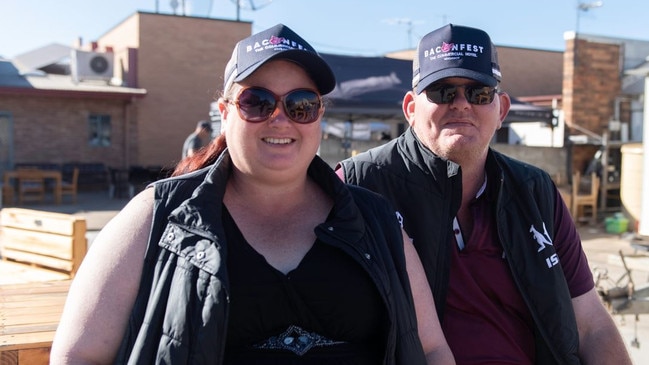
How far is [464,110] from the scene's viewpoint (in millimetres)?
2357

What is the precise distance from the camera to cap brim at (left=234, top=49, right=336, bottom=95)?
1784 millimetres

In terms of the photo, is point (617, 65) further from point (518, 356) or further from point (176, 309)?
point (176, 309)

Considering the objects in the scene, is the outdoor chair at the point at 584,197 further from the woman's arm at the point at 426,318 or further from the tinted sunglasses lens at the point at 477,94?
the woman's arm at the point at 426,318

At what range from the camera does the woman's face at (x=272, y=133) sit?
6.03 feet

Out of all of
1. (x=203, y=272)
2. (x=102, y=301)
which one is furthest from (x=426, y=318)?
(x=102, y=301)

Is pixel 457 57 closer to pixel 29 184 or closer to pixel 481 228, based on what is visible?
pixel 481 228

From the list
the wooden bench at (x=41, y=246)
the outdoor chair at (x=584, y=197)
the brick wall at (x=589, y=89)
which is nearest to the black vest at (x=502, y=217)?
the wooden bench at (x=41, y=246)

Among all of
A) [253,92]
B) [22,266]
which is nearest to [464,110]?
[253,92]

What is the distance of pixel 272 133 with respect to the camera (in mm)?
1848

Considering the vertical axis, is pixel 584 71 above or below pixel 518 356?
above

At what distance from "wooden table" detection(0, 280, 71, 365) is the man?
4.44ft

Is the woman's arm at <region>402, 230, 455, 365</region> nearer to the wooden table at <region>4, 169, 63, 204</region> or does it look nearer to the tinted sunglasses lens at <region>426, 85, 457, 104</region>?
the tinted sunglasses lens at <region>426, 85, 457, 104</region>

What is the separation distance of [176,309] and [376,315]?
56 cm

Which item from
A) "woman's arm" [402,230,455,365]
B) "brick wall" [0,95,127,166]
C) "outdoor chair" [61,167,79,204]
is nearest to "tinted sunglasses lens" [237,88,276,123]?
"woman's arm" [402,230,455,365]
